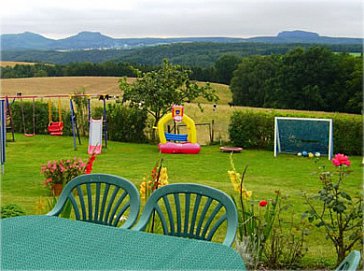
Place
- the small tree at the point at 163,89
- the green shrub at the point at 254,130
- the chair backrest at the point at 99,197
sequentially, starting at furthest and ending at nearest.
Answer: the small tree at the point at 163,89, the green shrub at the point at 254,130, the chair backrest at the point at 99,197

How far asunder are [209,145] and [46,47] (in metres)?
4.25

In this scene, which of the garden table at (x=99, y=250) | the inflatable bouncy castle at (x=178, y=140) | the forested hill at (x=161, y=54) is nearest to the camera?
the garden table at (x=99, y=250)

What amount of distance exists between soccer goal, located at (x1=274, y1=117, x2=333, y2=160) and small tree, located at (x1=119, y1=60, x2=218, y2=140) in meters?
1.96

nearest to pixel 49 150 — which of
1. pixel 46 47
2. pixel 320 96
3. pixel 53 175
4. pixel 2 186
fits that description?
pixel 46 47

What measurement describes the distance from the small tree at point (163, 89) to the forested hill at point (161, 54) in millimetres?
274

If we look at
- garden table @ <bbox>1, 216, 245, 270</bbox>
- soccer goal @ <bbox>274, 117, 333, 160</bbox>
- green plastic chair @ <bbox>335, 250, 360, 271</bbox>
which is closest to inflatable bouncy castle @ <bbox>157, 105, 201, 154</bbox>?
soccer goal @ <bbox>274, 117, 333, 160</bbox>

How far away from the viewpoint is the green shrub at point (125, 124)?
12.9m

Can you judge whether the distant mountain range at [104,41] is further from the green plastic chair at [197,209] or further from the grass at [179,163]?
the green plastic chair at [197,209]

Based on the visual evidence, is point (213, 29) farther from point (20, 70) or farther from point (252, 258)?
point (20, 70)

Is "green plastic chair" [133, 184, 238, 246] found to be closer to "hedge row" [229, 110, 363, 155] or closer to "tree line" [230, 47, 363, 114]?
"hedge row" [229, 110, 363, 155]

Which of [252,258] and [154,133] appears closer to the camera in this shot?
[252,258]

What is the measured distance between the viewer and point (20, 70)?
46.3 ft

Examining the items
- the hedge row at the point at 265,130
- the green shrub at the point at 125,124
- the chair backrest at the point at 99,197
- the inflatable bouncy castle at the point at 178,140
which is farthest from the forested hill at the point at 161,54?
the chair backrest at the point at 99,197

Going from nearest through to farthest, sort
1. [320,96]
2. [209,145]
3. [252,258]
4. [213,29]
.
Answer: [252,258], [213,29], [209,145], [320,96]
